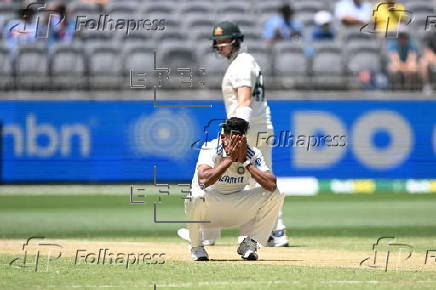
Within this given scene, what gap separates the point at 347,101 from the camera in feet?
58.6

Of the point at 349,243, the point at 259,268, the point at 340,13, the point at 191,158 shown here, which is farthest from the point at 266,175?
Answer: the point at 340,13

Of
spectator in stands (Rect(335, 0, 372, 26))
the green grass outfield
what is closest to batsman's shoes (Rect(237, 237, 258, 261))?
the green grass outfield

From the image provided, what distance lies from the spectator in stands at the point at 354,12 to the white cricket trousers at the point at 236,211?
11627 millimetres

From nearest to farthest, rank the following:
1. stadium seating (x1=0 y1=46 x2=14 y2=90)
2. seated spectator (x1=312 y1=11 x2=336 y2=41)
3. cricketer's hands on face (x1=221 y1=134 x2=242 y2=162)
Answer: cricketer's hands on face (x1=221 y1=134 x2=242 y2=162) → stadium seating (x1=0 y1=46 x2=14 y2=90) → seated spectator (x1=312 y1=11 x2=336 y2=41)

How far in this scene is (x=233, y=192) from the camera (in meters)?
8.79

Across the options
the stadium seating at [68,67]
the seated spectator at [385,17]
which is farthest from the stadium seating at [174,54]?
the seated spectator at [385,17]

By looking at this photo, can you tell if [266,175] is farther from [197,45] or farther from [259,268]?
[197,45]

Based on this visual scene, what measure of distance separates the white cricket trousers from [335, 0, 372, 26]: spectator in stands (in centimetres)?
1163

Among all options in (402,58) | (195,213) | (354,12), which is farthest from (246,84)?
(354,12)

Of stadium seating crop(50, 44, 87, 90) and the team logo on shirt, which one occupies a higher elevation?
stadium seating crop(50, 44, 87, 90)

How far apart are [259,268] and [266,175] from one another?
83 centimetres

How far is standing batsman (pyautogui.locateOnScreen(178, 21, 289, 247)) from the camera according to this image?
9.80m

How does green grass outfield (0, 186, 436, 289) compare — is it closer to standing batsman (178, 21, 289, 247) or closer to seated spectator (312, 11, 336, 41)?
standing batsman (178, 21, 289, 247)

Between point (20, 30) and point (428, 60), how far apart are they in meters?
7.55
